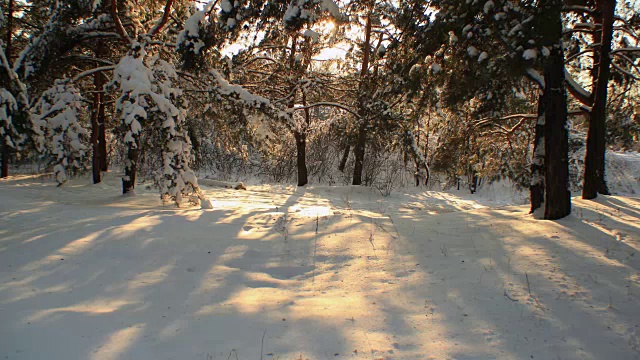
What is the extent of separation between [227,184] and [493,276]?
40.0ft

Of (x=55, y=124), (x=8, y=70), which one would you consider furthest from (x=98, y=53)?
(x=8, y=70)

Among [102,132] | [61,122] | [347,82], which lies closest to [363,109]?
[347,82]

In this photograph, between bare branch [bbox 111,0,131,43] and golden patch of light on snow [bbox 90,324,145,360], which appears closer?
golden patch of light on snow [bbox 90,324,145,360]

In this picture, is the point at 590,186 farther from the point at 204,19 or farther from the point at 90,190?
the point at 90,190

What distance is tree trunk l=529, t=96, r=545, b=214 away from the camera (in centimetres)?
605

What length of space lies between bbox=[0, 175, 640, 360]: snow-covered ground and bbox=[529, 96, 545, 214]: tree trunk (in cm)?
41

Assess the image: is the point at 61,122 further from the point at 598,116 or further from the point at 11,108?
the point at 598,116

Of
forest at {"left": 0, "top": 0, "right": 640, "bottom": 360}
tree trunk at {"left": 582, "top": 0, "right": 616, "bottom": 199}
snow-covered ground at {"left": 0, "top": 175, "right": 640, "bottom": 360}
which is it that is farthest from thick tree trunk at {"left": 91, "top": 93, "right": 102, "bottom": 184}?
tree trunk at {"left": 582, "top": 0, "right": 616, "bottom": 199}

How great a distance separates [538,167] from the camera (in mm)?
6195

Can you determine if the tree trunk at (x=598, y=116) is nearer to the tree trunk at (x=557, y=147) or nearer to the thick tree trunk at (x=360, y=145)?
the tree trunk at (x=557, y=147)

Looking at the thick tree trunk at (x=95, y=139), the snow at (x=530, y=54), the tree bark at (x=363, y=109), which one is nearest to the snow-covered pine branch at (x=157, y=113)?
the thick tree trunk at (x=95, y=139)

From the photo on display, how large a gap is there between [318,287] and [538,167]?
15.3ft

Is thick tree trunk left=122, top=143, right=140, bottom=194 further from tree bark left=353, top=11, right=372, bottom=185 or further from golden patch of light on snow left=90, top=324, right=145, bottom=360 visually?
Answer: tree bark left=353, top=11, right=372, bottom=185

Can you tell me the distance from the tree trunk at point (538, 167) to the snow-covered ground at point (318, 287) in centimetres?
41
